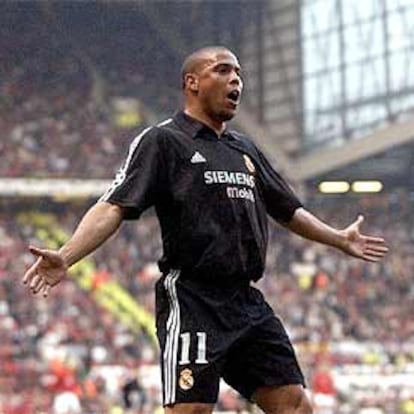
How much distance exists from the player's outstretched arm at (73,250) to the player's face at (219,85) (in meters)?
0.55

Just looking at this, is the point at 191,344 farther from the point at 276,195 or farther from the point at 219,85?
the point at 219,85

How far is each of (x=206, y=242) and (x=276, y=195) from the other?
479mm

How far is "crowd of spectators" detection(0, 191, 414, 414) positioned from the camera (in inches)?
741

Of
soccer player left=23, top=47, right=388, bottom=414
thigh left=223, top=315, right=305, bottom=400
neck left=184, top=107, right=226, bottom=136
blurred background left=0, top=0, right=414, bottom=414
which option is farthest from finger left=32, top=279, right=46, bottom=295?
blurred background left=0, top=0, right=414, bottom=414

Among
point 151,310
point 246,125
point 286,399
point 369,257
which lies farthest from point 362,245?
point 246,125

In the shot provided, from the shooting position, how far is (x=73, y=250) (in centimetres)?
523

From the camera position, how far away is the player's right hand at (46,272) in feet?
16.7

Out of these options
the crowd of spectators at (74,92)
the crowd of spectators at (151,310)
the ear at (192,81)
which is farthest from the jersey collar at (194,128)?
the crowd of spectators at (74,92)

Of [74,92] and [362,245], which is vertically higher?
[74,92]

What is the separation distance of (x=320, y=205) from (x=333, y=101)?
225cm

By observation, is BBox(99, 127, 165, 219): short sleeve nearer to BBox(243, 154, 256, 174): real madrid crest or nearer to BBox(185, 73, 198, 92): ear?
BBox(185, 73, 198, 92): ear

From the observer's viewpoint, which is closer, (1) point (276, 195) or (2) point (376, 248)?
(1) point (276, 195)

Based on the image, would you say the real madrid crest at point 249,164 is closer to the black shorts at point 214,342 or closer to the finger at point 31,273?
the black shorts at point 214,342

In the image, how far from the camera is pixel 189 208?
5441 millimetres
